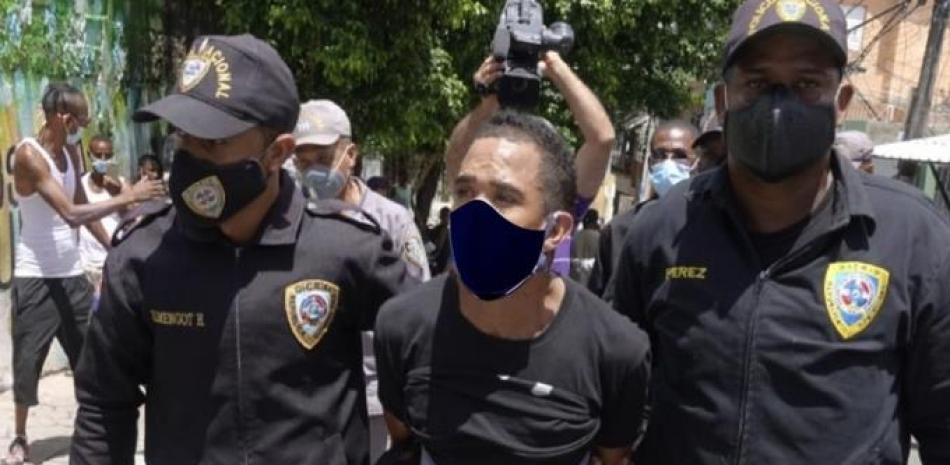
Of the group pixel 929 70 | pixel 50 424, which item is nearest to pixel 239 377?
pixel 50 424

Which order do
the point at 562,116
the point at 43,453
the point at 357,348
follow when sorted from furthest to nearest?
the point at 562,116
the point at 43,453
the point at 357,348

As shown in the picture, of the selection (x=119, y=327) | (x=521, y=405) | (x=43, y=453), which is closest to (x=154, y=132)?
(x=43, y=453)

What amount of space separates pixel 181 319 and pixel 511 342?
0.75 meters

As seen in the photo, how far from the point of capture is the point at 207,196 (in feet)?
7.07

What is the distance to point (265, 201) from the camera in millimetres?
2258

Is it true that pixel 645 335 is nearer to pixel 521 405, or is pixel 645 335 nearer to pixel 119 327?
pixel 521 405

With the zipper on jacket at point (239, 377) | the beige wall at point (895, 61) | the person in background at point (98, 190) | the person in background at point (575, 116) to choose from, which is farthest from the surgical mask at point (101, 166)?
the beige wall at point (895, 61)

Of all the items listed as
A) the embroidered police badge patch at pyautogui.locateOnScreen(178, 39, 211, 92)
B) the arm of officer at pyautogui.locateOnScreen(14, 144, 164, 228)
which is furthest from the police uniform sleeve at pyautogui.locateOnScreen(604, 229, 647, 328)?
the arm of officer at pyautogui.locateOnScreen(14, 144, 164, 228)

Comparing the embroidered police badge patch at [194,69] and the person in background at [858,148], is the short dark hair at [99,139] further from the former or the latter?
the embroidered police badge patch at [194,69]

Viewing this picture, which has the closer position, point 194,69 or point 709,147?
point 194,69

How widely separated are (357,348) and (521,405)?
0.54m

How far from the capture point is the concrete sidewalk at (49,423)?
5500mm

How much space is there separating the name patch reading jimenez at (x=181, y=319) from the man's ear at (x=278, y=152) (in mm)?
370

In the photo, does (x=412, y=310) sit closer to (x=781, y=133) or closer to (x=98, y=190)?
(x=781, y=133)
